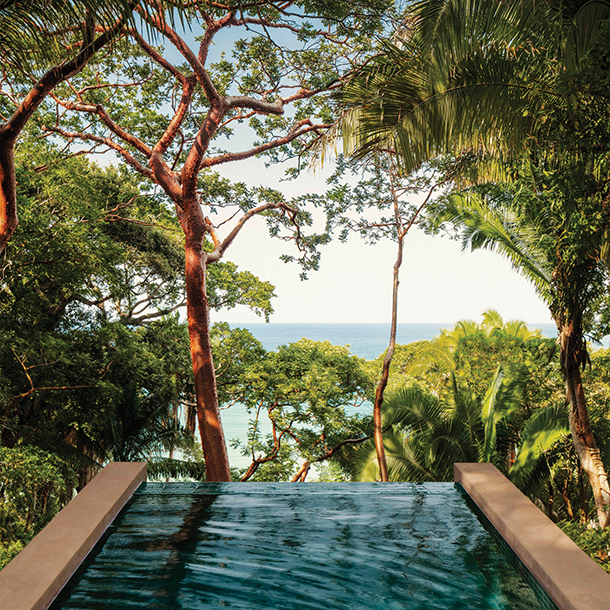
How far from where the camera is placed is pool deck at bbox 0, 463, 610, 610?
2.25 m

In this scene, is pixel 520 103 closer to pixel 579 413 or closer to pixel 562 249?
pixel 562 249

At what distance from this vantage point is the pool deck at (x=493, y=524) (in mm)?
2250

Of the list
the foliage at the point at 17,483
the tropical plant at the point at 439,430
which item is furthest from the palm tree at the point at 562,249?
the foliage at the point at 17,483

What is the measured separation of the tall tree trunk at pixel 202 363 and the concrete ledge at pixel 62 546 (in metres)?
4.88

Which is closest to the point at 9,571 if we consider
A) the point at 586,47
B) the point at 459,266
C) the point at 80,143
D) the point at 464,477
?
the point at 464,477

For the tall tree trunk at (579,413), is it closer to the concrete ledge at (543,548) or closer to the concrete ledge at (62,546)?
the concrete ledge at (543,548)

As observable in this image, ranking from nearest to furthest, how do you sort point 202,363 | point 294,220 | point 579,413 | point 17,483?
point 17,483 → point 579,413 → point 202,363 → point 294,220

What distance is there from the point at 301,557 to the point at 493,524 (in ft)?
4.22

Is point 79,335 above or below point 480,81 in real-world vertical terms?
below

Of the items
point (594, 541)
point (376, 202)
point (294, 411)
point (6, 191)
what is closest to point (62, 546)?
point (6, 191)

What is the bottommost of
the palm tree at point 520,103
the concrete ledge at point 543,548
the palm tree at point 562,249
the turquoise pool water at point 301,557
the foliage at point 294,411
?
the foliage at point 294,411

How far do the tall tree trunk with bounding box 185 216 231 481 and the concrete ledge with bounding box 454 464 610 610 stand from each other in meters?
5.72

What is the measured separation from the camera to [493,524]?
3.29 m

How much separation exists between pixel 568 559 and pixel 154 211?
37.2 feet
